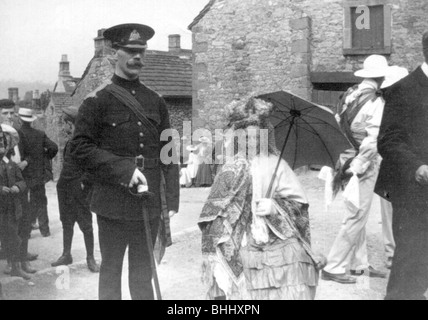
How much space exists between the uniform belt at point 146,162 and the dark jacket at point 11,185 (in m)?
1.92

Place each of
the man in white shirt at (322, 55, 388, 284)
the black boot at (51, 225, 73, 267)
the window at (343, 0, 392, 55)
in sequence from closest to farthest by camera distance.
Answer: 1. the man in white shirt at (322, 55, 388, 284)
2. the black boot at (51, 225, 73, 267)
3. the window at (343, 0, 392, 55)

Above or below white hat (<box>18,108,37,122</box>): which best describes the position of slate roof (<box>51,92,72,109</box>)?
above

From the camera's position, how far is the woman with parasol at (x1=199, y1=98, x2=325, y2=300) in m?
3.25

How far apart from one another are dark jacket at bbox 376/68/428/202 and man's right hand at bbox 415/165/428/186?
0.13 ft

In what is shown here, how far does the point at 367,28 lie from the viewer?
1101cm

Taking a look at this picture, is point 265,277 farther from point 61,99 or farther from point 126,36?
point 61,99

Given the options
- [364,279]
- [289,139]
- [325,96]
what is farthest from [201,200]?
[289,139]

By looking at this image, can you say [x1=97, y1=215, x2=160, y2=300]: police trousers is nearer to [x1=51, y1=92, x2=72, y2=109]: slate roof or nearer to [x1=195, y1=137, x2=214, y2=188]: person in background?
[x1=51, y1=92, x2=72, y2=109]: slate roof

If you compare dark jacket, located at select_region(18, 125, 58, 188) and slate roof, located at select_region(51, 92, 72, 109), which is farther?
dark jacket, located at select_region(18, 125, 58, 188)

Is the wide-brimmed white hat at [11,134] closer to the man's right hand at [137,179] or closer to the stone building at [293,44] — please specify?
the man's right hand at [137,179]

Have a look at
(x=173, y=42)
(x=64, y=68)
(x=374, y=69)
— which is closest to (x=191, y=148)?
(x=173, y=42)

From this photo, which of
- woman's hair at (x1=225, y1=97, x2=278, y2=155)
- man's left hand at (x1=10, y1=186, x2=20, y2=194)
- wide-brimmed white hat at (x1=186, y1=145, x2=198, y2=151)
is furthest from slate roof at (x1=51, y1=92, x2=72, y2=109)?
wide-brimmed white hat at (x1=186, y1=145, x2=198, y2=151)

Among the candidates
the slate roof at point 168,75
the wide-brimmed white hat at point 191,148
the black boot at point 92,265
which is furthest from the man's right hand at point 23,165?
the wide-brimmed white hat at point 191,148
